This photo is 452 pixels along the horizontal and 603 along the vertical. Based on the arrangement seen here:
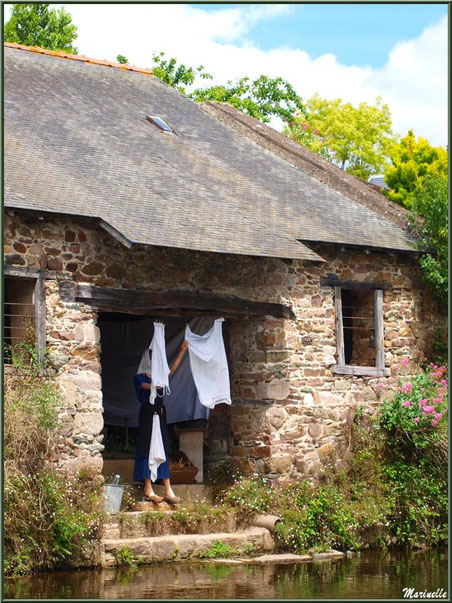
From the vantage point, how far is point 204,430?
15672 mm

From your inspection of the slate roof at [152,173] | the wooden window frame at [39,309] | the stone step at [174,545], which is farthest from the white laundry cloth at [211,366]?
the wooden window frame at [39,309]

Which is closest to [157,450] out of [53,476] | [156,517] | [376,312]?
[156,517]

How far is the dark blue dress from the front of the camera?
1391 centimetres

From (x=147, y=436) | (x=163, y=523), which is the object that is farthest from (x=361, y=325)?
(x=163, y=523)

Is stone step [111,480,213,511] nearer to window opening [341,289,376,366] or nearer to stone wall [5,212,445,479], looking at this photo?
stone wall [5,212,445,479]

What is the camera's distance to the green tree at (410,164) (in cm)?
1973

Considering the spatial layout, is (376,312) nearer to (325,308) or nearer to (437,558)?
(325,308)

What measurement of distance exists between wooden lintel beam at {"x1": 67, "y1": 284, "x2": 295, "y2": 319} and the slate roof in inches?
36.0

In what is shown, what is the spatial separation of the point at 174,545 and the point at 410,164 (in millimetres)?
9993

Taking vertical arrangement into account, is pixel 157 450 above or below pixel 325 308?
below

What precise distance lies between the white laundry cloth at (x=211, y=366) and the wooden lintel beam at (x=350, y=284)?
1.88 m

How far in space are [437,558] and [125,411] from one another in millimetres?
5609

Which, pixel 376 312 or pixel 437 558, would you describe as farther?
pixel 376 312

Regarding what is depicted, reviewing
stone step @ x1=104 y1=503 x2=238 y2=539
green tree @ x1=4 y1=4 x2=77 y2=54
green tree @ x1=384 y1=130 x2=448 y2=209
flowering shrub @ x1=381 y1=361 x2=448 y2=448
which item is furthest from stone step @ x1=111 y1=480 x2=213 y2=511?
green tree @ x1=4 y1=4 x2=77 y2=54
